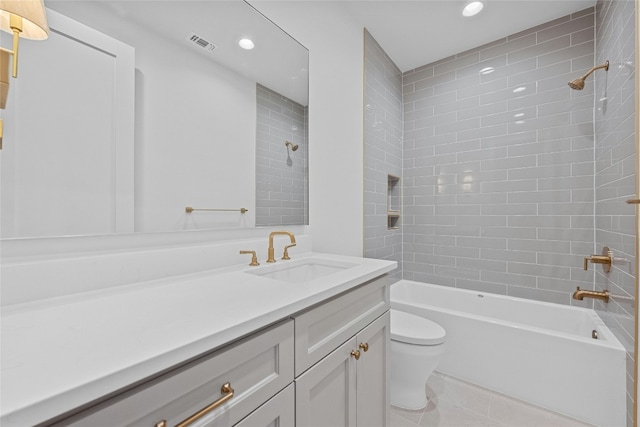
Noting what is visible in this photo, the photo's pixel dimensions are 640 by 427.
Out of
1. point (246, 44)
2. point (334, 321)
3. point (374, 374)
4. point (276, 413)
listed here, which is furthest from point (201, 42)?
point (374, 374)

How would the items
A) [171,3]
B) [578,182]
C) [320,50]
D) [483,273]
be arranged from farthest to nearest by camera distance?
[483,273] → [578,182] → [320,50] → [171,3]

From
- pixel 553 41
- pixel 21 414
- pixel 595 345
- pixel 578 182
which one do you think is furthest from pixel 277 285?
pixel 553 41

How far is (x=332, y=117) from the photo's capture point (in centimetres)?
191

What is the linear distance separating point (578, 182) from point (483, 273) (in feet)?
3.27

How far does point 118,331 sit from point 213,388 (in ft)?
0.72

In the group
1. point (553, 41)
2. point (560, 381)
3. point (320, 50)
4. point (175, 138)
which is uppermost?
point (553, 41)

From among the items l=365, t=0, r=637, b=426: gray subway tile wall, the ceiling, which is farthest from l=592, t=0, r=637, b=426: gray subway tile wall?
the ceiling

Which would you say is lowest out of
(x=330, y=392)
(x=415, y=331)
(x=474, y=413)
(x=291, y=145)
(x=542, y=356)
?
(x=474, y=413)

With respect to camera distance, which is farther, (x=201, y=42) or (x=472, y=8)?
(x=472, y=8)

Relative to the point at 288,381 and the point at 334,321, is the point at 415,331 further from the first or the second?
the point at 288,381

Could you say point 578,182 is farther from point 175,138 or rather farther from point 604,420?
point 175,138

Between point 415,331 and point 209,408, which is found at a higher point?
point 209,408

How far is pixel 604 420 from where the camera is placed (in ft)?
4.95

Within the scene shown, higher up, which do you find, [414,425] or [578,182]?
[578,182]
